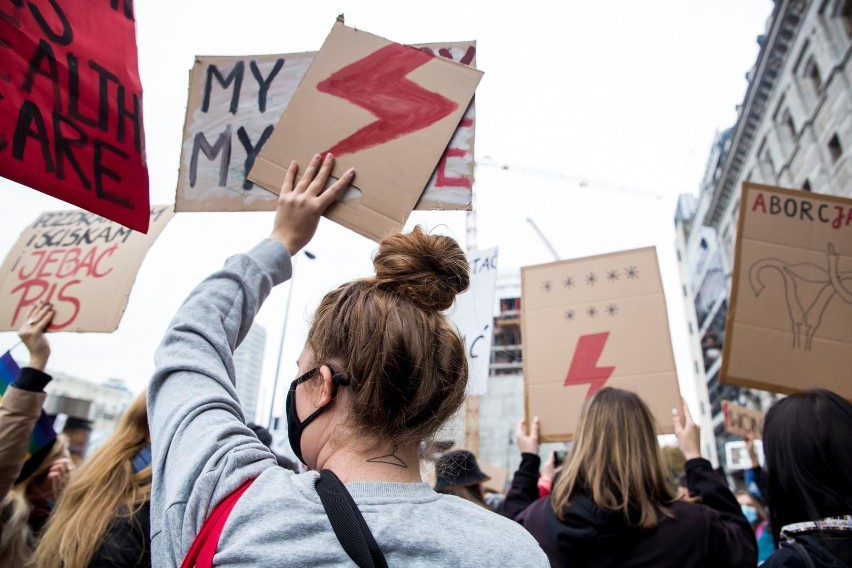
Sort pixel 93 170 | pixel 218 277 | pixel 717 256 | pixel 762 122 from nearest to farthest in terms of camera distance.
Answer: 1. pixel 218 277
2. pixel 93 170
3. pixel 762 122
4. pixel 717 256

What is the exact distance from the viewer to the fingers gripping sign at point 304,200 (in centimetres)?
173

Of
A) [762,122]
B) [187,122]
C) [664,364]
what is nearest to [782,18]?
[762,122]

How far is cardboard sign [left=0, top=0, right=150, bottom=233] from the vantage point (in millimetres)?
1633

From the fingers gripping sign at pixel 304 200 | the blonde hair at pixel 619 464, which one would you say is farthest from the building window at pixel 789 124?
the fingers gripping sign at pixel 304 200

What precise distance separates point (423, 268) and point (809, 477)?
64.0 inches

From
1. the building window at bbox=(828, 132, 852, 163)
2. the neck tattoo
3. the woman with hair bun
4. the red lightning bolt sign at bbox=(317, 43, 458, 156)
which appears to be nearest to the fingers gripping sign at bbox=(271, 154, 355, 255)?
the red lightning bolt sign at bbox=(317, 43, 458, 156)

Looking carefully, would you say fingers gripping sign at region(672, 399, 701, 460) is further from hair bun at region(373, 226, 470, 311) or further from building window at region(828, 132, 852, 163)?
building window at region(828, 132, 852, 163)

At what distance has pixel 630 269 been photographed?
13.5ft

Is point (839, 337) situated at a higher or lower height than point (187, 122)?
lower

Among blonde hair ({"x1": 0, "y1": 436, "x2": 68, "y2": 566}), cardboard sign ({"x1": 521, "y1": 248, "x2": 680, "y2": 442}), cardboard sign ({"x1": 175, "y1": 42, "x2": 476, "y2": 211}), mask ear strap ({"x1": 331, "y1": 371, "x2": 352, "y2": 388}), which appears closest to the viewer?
mask ear strap ({"x1": 331, "y1": 371, "x2": 352, "y2": 388})

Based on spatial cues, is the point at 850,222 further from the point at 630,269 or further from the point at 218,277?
the point at 218,277

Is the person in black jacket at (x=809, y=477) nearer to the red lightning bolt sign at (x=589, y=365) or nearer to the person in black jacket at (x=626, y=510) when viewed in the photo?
the person in black jacket at (x=626, y=510)

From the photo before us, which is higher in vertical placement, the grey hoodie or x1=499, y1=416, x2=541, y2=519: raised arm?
the grey hoodie

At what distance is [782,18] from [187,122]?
2789 cm
